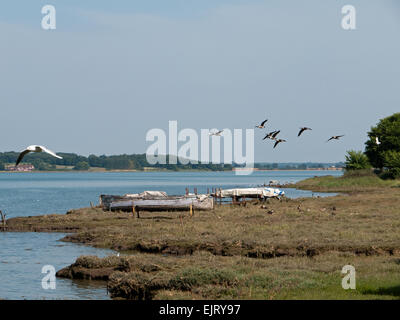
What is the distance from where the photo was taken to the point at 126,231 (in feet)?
127

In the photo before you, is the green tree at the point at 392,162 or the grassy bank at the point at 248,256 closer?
the grassy bank at the point at 248,256

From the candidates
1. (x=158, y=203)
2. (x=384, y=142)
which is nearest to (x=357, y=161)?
(x=384, y=142)

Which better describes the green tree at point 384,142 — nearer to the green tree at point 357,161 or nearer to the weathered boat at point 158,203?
the green tree at point 357,161

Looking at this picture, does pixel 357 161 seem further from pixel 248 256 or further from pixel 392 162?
pixel 248 256

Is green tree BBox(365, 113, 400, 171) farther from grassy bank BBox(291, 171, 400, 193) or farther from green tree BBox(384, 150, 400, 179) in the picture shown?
grassy bank BBox(291, 171, 400, 193)

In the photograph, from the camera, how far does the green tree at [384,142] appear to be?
111m

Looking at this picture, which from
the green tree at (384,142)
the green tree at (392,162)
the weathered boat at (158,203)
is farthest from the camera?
the green tree at (384,142)

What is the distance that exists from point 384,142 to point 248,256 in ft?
300

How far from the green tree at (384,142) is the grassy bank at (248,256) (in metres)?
69.4

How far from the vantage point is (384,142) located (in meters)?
113

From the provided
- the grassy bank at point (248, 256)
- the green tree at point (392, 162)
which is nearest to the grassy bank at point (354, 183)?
the green tree at point (392, 162)

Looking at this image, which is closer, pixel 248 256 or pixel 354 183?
pixel 248 256
